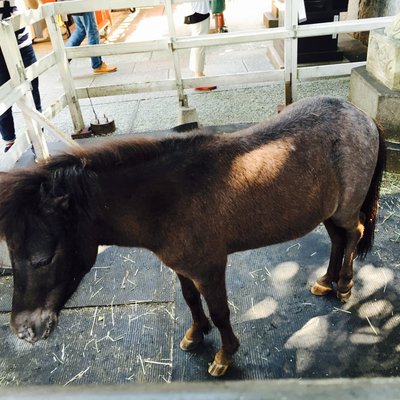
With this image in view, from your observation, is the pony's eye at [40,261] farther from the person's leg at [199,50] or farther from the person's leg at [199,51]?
the person's leg at [199,50]

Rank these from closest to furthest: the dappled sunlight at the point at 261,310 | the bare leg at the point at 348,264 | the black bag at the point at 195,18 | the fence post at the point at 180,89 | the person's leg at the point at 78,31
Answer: the bare leg at the point at 348,264 < the dappled sunlight at the point at 261,310 < the fence post at the point at 180,89 < the black bag at the point at 195,18 < the person's leg at the point at 78,31

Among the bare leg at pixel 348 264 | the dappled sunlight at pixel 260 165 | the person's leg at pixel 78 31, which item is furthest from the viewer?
the person's leg at pixel 78 31

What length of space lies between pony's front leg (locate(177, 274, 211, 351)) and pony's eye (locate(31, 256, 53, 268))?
99cm

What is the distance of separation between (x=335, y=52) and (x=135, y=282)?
20.4 feet

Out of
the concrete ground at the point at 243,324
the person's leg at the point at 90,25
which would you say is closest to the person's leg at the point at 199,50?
the person's leg at the point at 90,25

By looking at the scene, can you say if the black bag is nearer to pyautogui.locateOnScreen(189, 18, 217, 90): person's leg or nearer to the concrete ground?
pyautogui.locateOnScreen(189, 18, 217, 90): person's leg

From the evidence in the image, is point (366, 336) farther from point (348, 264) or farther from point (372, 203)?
point (372, 203)

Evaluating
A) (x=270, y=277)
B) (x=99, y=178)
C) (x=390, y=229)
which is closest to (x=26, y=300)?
(x=99, y=178)

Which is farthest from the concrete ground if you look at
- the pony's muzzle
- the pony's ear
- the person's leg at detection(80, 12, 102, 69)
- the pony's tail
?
the person's leg at detection(80, 12, 102, 69)

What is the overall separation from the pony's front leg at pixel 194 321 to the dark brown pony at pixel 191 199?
0.01 meters

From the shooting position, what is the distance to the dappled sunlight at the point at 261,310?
2.75m

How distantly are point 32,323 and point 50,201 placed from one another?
2.01ft

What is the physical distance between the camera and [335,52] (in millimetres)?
7285

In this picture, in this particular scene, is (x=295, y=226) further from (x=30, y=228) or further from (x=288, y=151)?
(x=30, y=228)
